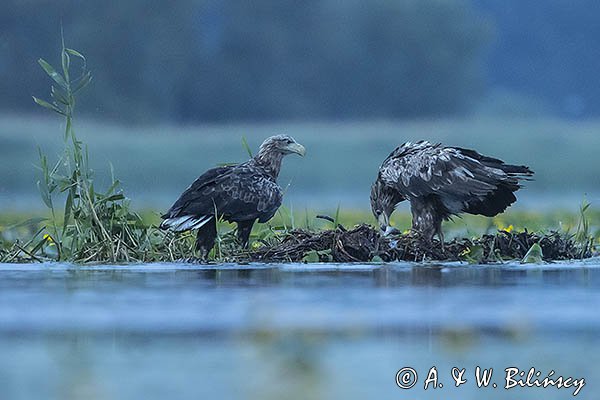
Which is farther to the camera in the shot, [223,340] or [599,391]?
[223,340]

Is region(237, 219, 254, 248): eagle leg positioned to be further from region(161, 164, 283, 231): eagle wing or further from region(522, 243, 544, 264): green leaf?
region(522, 243, 544, 264): green leaf

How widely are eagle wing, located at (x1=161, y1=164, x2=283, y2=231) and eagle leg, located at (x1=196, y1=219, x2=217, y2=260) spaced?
15 cm

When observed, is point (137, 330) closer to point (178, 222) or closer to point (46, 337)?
point (46, 337)

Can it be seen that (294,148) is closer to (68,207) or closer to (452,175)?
(452,175)

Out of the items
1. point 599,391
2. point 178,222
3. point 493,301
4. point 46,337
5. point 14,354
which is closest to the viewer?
point 599,391

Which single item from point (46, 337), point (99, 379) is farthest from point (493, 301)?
point (99, 379)

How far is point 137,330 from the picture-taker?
820 centimetres

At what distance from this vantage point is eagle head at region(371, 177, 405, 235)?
13.7 meters

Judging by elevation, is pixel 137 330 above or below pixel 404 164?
below

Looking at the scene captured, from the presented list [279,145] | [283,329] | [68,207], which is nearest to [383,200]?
[279,145]

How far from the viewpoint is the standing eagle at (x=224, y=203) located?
1205 cm

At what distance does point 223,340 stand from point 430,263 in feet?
16.4

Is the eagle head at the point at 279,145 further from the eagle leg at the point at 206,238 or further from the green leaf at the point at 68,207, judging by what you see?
the green leaf at the point at 68,207

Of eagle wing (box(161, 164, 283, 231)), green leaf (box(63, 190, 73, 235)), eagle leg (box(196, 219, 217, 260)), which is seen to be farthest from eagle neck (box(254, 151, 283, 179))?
green leaf (box(63, 190, 73, 235))
